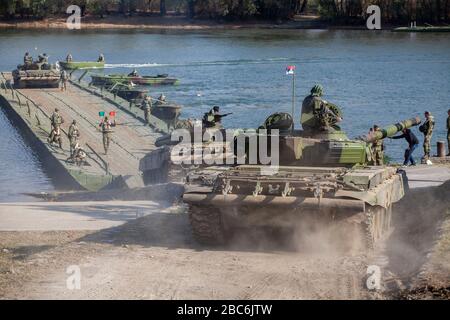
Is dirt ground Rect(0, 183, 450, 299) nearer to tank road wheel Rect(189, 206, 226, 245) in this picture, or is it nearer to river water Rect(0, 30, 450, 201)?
tank road wheel Rect(189, 206, 226, 245)

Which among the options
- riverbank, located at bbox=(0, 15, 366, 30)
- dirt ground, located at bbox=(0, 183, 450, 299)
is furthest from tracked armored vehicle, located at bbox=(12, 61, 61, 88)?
riverbank, located at bbox=(0, 15, 366, 30)

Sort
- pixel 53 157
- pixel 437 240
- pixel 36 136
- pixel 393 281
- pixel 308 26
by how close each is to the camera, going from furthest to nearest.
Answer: pixel 308 26, pixel 36 136, pixel 53 157, pixel 437 240, pixel 393 281

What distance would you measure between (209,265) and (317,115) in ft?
14.5

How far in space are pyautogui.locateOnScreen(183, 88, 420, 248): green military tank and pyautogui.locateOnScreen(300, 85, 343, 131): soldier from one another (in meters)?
0.53

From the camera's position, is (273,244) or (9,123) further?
(9,123)

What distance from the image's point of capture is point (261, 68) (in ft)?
216

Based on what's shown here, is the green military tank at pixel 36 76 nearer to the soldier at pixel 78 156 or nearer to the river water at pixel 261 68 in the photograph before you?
the river water at pixel 261 68

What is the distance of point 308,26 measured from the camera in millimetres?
93938

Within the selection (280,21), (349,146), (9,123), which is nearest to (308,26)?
(280,21)

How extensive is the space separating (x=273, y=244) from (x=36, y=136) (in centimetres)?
2169

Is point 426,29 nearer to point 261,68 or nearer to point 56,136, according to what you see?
point 261,68

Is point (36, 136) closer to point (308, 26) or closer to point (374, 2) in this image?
point (374, 2)

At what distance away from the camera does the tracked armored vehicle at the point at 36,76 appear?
5170 cm

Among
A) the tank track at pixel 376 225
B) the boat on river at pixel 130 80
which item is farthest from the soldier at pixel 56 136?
the boat on river at pixel 130 80
